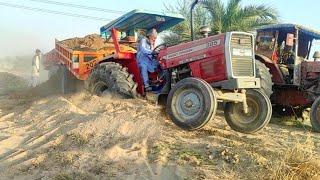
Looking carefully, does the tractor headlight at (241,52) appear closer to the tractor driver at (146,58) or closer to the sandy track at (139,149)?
the sandy track at (139,149)

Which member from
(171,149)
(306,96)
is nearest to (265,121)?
(171,149)

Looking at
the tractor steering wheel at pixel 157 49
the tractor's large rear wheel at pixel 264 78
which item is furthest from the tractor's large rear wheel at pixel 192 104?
the tractor's large rear wheel at pixel 264 78

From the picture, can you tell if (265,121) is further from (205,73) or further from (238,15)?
(238,15)

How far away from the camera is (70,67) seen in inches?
534

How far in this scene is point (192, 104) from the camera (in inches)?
329

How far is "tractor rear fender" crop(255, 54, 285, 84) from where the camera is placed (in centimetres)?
1223

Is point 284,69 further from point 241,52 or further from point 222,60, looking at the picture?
point 222,60

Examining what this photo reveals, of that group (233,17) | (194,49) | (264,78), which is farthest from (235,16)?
(194,49)

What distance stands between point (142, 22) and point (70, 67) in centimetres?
275

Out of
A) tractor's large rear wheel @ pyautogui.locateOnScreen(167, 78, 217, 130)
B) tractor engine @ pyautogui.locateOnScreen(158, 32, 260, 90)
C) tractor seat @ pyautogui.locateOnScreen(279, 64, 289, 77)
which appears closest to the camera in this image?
tractor's large rear wheel @ pyautogui.locateOnScreen(167, 78, 217, 130)

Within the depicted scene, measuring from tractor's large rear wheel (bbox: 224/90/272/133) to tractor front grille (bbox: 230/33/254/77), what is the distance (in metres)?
0.41

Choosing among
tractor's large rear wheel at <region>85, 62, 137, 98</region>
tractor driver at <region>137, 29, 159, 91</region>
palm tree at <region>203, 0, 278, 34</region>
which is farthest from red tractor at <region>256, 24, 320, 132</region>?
palm tree at <region>203, 0, 278, 34</region>

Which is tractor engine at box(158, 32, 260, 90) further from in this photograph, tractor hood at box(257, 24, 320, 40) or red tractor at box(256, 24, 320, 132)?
tractor hood at box(257, 24, 320, 40)

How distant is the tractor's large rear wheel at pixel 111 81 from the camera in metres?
10.5
